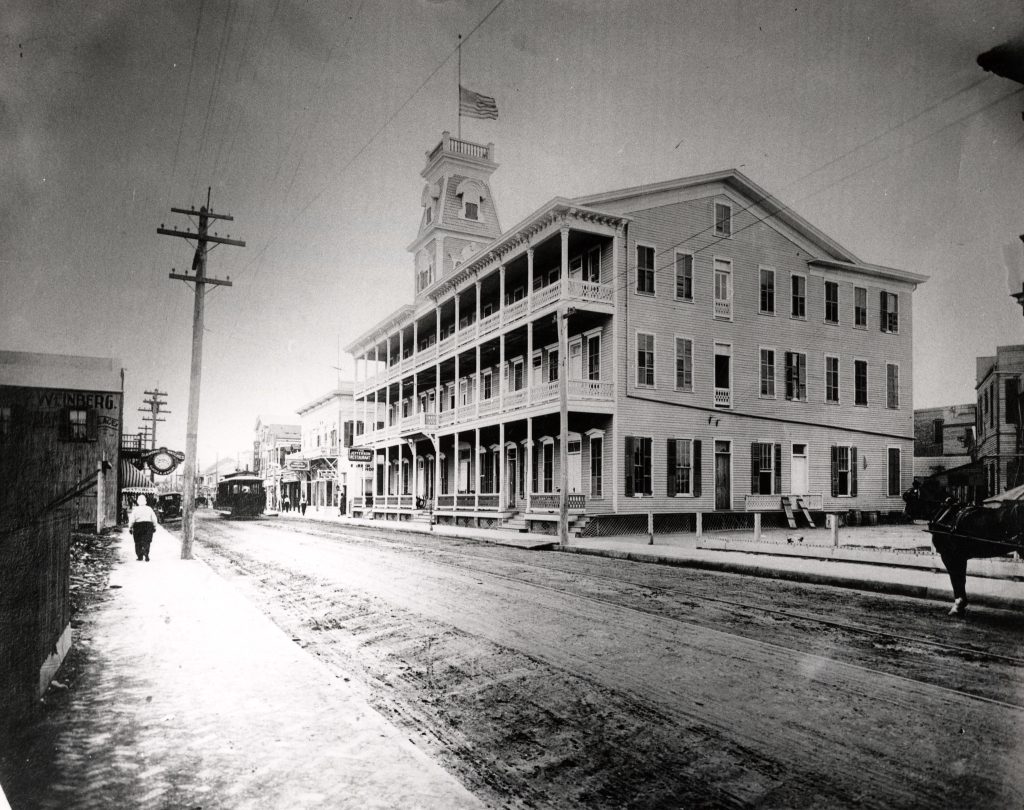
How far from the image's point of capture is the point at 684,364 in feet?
79.8

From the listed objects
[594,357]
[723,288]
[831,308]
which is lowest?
[594,357]

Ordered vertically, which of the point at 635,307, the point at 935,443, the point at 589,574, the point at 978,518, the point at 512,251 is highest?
the point at 512,251

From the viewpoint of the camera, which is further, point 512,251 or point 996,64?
point 512,251

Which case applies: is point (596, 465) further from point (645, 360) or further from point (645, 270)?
point (645, 270)

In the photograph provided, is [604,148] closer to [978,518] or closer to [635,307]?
[978,518]

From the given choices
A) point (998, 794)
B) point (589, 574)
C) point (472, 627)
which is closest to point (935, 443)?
point (998, 794)

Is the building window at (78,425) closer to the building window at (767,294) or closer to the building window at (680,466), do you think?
the building window at (680,466)

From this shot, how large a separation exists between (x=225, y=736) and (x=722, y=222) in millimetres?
22794

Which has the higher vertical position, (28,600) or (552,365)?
(552,365)

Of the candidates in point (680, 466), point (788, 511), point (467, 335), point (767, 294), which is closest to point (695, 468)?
point (680, 466)

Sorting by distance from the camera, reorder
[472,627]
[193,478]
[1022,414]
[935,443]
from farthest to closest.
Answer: [193,478] < [472,627] < [935,443] < [1022,414]

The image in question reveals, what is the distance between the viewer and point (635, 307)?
76.5 ft

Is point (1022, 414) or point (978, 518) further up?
point (1022, 414)

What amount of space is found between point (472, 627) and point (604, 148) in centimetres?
498
